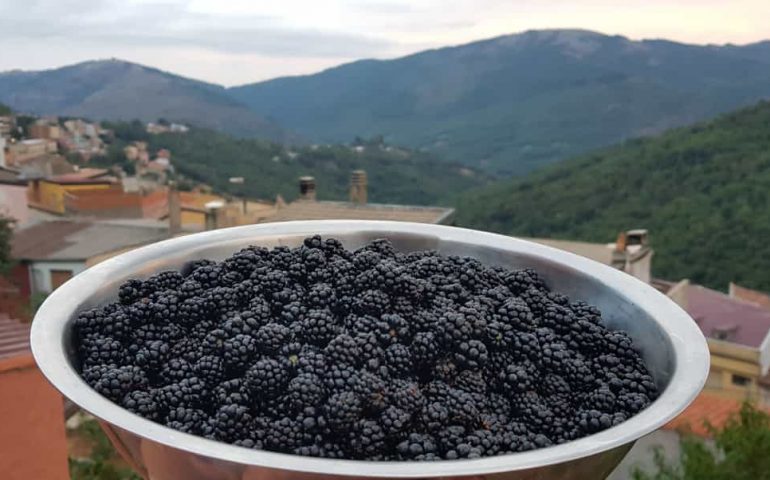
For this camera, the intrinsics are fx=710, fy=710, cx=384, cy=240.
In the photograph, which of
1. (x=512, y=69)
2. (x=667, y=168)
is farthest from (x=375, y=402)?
(x=512, y=69)

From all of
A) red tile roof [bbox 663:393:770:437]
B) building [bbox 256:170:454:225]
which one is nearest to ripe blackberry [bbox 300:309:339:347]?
red tile roof [bbox 663:393:770:437]

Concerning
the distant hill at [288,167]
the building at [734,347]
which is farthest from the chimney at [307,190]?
the distant hill at [288,167]

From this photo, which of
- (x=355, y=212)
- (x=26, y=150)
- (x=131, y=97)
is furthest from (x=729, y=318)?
(x=131, y=97)

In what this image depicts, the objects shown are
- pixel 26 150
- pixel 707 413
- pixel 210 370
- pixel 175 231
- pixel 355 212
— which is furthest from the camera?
pixel 26 150

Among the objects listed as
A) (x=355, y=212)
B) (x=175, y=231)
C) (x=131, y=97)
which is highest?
(x=131, y=97)

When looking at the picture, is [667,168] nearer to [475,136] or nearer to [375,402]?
[375,402]

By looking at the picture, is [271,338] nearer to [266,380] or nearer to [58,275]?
[266,380]

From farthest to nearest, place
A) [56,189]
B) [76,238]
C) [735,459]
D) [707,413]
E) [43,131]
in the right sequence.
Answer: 1. [43,131]
2. [56,189]
3. [76,238]
4. [707,413]
5. [735,459]
